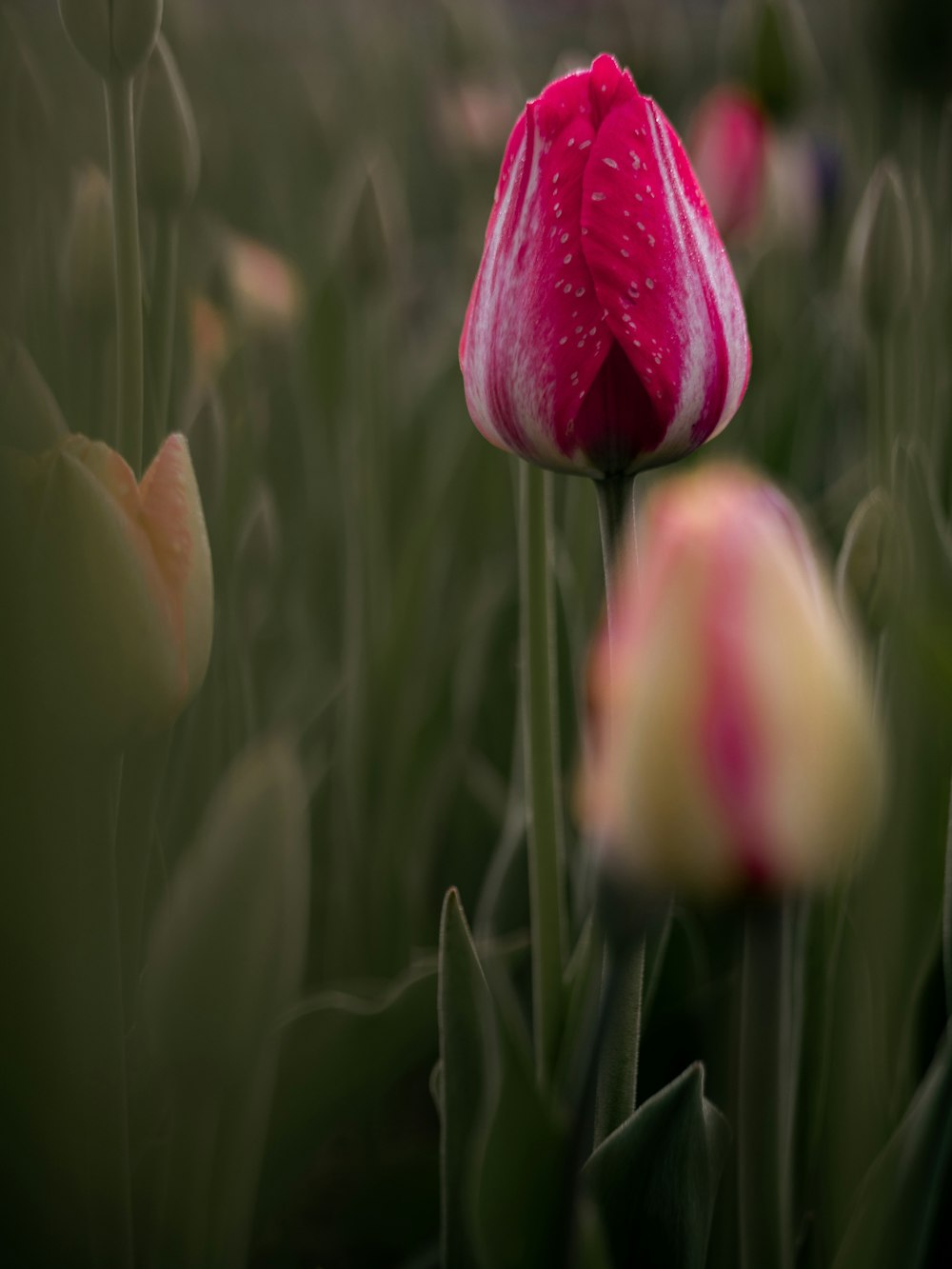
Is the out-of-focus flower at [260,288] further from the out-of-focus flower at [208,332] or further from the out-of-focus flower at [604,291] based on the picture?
the out-of-focus flower at [604,291]

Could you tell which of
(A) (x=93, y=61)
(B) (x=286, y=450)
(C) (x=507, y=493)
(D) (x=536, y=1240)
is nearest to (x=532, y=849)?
(D) (x=536, y=1240)

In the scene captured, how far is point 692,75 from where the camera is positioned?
7.23 feet

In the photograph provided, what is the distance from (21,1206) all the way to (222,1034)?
0.13 m

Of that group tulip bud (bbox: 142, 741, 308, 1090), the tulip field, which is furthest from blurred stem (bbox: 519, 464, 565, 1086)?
tulip bud (bbox: 142, 741, 308, 1090)

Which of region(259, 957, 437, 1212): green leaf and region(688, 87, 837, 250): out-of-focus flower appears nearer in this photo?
region(259, 957, 437, 1212): green leaf

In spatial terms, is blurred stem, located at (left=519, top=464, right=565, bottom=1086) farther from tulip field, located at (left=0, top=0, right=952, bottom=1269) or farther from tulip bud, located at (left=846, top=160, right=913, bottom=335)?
tulip bud, located at (left=846, top=160, right=913, bottom=335)

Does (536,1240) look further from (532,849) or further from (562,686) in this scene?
(562,686)

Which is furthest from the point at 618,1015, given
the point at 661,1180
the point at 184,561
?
the point at 184,561

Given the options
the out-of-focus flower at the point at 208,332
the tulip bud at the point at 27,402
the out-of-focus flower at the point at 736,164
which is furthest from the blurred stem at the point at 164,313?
the out-of-focus flower at the point at 736,164

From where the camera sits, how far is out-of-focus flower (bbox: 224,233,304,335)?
78 cm

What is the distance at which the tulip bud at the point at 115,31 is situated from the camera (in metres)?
0.35

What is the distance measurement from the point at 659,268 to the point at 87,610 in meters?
0.14

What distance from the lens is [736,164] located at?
0.89 meters

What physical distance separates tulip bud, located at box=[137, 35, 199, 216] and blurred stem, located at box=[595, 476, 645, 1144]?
0.74 ft
